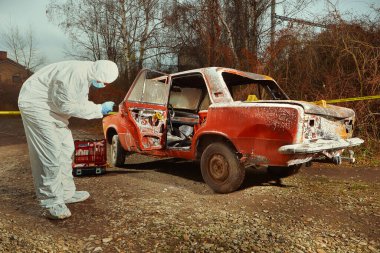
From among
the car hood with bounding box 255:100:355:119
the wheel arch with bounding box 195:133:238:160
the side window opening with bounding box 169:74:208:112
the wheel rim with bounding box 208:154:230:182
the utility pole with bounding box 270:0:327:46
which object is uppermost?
the utility pole with bounding box 270:0:327:46

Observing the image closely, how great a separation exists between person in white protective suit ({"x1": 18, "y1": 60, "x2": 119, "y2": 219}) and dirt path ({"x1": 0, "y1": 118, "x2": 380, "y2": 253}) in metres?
0.30

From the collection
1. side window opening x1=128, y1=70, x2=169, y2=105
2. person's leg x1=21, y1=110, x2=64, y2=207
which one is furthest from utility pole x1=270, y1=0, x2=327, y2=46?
person's leg x1=21, y1=110, x2=64, y2=207

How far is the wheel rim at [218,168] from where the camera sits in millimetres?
4133

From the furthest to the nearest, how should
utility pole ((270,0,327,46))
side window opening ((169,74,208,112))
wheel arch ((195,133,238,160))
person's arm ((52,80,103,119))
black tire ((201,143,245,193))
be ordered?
utility pole ((270,0,327,46)) → side window opening ((169,74,208,112)) → wheel arch ((195,133,238,160)) → black tire ((201,143,245,193)) → person's arm ((52,80,103,119))

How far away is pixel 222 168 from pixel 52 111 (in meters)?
2.14

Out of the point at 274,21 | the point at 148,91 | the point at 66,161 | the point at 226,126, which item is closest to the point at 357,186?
the point at 226,126

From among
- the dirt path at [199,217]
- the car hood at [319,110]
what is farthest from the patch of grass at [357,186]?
the car hood at [319,110]

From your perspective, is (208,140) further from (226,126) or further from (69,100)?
(69,100)

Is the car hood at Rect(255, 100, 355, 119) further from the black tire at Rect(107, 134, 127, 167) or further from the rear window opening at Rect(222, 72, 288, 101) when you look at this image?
the black tire at Rect(107, 134, 127, 167)

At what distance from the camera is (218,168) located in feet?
13.9

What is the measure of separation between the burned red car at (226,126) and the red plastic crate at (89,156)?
1.67 ft

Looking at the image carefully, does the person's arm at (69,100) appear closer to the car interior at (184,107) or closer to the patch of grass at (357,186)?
the car interior at (184,107)

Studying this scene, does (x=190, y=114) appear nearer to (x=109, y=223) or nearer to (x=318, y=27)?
(x=109, y=223)

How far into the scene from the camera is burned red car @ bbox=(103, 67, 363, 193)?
3605 millimetres
